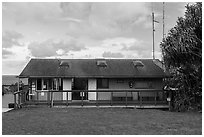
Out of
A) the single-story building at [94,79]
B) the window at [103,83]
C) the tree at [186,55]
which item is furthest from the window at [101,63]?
the tree at [186,55]

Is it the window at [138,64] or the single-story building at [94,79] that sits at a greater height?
the window at [138,64]

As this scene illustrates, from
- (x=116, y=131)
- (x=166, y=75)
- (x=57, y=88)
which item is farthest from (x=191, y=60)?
(x=57, y=88)

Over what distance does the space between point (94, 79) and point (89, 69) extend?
1.08m

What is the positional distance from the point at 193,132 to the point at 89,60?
47.1 ft

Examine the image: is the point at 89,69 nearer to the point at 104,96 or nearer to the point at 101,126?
the point at 104,96

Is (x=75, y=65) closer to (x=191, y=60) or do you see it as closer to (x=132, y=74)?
(x=132, y=74)

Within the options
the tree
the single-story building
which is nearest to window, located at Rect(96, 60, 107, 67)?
the single-story building

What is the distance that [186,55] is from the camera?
16422 mm

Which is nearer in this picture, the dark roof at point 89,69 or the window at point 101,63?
the dark roof at point 89,69

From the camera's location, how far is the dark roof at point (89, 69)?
2039cm

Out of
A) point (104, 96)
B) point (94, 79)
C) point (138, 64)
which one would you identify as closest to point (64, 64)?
point (94, 79)

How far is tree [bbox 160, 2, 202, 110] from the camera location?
16000 millimetres

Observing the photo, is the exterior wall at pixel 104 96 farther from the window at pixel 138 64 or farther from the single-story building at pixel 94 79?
the window at pixel 138 64

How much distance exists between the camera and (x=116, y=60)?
23562 mm
